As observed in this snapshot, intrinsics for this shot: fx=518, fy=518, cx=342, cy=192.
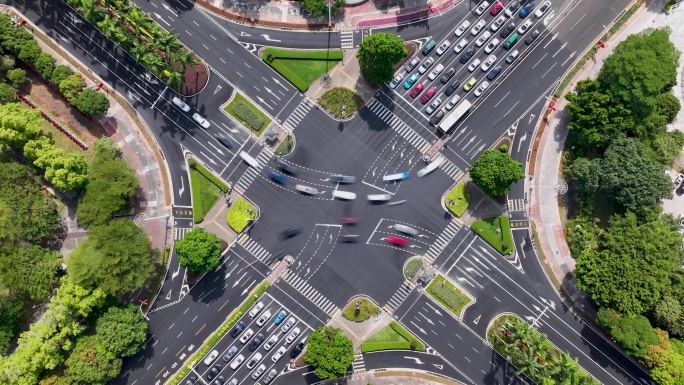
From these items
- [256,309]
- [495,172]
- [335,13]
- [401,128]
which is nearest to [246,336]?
[256,309]

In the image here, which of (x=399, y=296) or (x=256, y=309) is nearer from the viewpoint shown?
(x=256, y=309)

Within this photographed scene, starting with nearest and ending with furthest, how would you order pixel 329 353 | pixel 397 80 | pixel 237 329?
pixel 329 353 < pixel 237 329 < pixel 397 80

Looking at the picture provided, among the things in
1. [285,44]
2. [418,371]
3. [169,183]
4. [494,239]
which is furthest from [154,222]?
[494,239]

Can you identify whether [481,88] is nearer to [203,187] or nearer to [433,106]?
[433,106]

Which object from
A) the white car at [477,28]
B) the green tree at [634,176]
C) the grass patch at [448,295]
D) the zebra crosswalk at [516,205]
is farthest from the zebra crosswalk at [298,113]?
the green tree at [634,176]

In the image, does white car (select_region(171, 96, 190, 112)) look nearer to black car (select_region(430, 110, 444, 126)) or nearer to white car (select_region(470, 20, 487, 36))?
black car (select_region(430, 110, 444, 126))

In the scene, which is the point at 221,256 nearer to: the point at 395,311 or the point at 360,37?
the point at 395,311
